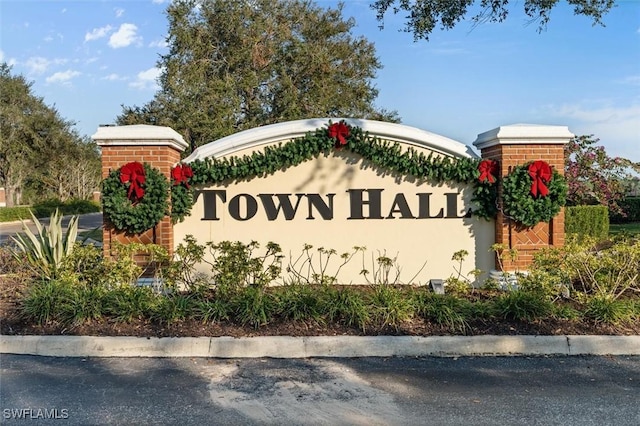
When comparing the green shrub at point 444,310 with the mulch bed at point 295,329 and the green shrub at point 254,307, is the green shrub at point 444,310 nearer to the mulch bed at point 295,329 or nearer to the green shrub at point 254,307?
the mulch bed at point 295,329

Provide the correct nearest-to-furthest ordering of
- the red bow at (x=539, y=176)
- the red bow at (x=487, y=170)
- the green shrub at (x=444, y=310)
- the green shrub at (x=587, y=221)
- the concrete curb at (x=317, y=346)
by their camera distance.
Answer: the concrete curb at (x=317, y=346)
the green shrub at (x=444, y=310)
the red bow at (x=539, y=176)
the red bow at (x=487, y=170)
the green shrub at (x=587, y=221)

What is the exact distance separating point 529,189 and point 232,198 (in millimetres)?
4216

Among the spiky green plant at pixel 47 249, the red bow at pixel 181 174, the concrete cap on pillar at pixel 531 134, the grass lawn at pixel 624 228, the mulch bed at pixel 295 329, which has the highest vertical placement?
the concrete cap on pillar at pixel 531 134

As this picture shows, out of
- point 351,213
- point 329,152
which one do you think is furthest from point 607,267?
point 329,152

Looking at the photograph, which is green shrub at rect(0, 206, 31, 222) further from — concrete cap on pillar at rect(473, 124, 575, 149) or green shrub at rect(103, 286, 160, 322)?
concrete cap on pillar at rect(473, 124, 575, 149)

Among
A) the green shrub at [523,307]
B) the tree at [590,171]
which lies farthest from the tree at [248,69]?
the green shrub at [523,307]

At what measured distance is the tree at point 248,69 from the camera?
21.3 m

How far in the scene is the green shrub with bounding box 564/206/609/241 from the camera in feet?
48.9

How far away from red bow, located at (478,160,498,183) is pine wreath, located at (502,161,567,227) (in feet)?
0.65

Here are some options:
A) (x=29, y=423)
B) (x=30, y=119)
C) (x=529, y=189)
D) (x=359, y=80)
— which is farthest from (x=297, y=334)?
(x=30, y=119)

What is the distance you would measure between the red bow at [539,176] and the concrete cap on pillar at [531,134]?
1.09 ft

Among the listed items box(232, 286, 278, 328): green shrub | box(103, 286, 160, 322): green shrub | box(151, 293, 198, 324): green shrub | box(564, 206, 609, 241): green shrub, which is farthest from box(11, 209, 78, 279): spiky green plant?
box(564, 206, 609, 241): green shrub

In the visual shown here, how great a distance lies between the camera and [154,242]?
24.6 ft

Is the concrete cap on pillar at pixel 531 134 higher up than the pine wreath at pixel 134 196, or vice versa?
the concrete cap on pillar at pixel 531 134
